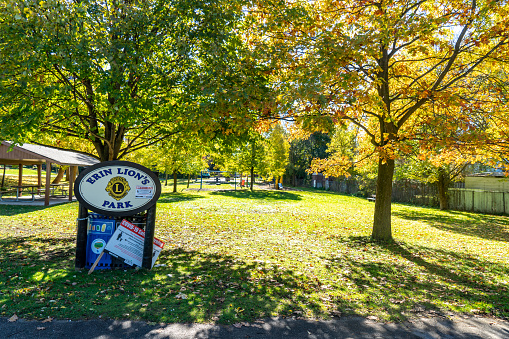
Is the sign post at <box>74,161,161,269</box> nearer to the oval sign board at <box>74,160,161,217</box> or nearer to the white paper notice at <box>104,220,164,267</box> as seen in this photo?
the oval sign board at <box>74,160,161,217</box>

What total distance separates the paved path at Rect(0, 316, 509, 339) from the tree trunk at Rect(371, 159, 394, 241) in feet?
17.2

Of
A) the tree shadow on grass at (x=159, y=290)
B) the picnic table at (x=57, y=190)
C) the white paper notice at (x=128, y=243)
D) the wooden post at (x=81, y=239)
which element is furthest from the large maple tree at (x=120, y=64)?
the picnic table at (x=57, y=190)

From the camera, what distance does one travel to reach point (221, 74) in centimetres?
677

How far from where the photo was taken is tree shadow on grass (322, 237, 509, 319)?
482 cm

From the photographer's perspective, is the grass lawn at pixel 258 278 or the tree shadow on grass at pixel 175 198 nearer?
the grass lawn at pixel 258 278

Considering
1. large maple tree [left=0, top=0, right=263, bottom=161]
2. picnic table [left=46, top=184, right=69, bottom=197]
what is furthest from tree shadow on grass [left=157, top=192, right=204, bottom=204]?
large maple tree [left=0, top=0, right=263, bottom=161]

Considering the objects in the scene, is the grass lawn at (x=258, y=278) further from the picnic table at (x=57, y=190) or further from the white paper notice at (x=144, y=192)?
the picnic table at (x=57, y=190)

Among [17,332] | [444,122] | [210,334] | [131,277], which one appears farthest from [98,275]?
[444,122]

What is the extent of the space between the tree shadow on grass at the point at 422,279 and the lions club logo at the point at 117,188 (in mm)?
4469

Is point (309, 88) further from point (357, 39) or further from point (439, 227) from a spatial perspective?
point (439, 227)

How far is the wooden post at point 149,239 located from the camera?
571cm

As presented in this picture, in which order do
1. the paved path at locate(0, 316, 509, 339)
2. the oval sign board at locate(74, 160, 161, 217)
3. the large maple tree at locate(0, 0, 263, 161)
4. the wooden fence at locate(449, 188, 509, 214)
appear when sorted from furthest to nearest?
the wooden fence at locate(449, 188, 509, 214), the large maple tree at locate(0, 0, 263, 161), the oval sign board at locate(74, 160, 161, 217), the paved path at locate(0, 316, 509, 339)

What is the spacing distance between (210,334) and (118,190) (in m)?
3.26

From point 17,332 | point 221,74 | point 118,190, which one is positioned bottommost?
point 17,332
